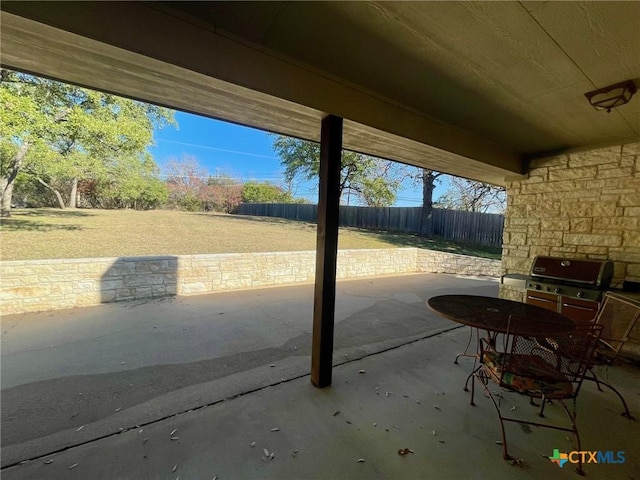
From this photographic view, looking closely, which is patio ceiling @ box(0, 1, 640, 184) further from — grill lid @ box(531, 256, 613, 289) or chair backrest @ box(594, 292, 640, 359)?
chair backrest @ box(594, 292, 640, 359)

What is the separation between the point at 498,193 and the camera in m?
10.7

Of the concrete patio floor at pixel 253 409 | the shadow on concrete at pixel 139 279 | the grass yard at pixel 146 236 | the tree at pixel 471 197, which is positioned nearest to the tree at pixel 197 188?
the grass yard at pixel 146 236

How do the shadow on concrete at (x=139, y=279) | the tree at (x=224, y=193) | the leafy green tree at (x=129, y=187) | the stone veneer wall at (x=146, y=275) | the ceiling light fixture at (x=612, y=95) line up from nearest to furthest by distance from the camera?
the ceiling light fixture at (x=612, y=95)
the stone veneer wall at (x=146, y=275)
the shadow on concrete at (x=139, y=279)
the leafy green tree at (x=129, y=187)
the tree at (x=224, y=193)

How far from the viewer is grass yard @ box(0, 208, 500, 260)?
4945mm

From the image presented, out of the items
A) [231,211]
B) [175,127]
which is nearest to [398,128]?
[175,127]

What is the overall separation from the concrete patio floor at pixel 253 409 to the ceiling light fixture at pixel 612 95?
240 cm

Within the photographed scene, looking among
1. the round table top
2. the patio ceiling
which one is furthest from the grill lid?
the patio ceiling

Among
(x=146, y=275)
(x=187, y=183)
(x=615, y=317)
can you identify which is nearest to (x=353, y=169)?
(x=187, y=183)

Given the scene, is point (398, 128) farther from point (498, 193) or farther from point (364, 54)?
point (498, 193)

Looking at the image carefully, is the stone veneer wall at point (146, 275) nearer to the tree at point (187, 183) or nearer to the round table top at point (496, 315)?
the round table top at point (496, 315)

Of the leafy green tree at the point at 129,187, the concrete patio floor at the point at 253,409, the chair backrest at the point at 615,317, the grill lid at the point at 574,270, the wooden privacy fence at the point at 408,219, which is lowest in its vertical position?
the concrete patio floor at the point at 253,409

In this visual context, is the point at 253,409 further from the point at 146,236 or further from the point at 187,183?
the point at 187,183

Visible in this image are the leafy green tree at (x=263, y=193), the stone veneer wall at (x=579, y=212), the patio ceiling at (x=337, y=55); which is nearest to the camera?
the patio ceiling at (x=337, y=55)

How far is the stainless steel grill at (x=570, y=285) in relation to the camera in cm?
287
